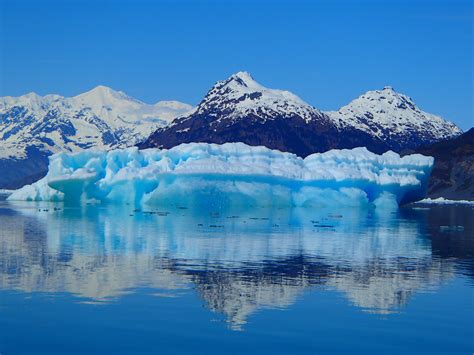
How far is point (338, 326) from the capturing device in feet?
64.9

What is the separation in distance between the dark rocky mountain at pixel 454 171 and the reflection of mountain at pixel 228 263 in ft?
382

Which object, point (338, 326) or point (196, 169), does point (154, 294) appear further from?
point (196, 169)

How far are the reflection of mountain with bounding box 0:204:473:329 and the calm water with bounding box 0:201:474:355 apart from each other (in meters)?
0.07

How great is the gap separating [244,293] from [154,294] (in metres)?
2.70

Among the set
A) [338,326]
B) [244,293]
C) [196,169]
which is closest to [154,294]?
[244,293]

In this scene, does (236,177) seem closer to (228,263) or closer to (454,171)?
(228,263)

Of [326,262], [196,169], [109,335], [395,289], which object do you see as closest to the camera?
[109,335]

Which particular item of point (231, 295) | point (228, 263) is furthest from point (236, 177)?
point (231, 295)

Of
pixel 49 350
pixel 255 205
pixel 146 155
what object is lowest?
pixel 49 350

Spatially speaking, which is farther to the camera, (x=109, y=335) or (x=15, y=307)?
(x=15, y=307)

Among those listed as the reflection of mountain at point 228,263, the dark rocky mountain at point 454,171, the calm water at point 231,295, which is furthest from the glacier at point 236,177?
the dark rocky mountain at point 454,171

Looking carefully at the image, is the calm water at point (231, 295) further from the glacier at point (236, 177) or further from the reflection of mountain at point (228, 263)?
the glacier at point (236, 177)

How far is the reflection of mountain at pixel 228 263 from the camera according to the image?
24.0 metres

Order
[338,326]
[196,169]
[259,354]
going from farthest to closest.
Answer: [196,169] < [338,326] < [259,354]
